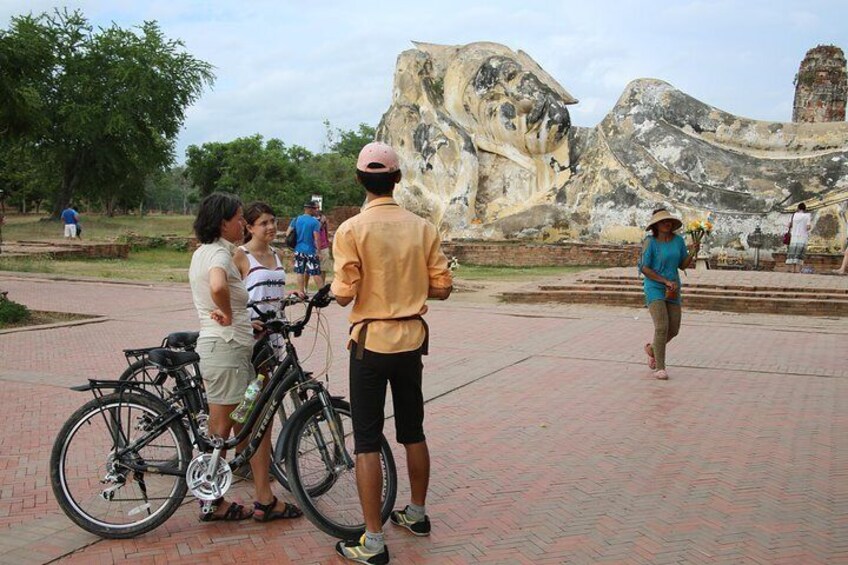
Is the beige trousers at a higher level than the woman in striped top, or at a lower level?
lower

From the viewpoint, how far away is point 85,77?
119ft

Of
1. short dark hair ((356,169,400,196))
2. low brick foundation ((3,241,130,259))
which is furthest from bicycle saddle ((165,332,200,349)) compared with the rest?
low brick foundation ((3,241,130,259))

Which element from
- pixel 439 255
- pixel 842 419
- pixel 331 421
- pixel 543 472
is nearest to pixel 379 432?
pixel 331 421

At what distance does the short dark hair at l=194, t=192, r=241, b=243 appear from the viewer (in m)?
4.14

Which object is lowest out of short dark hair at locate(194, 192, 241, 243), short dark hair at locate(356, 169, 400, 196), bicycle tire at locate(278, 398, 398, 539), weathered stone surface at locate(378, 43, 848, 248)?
bicycle tire at locate(278, 398, 398, 539)

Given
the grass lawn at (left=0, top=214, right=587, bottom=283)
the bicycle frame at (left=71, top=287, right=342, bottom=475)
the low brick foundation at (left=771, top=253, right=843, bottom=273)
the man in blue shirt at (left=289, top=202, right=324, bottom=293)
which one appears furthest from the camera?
the low brick foundation at (left=771, top=253, right=843, bottom=273)

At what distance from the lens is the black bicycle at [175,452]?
12.7ft

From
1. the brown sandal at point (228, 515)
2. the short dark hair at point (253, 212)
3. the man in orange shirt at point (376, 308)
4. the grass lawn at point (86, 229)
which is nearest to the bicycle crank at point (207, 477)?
the brown sandal at point (228, 515)

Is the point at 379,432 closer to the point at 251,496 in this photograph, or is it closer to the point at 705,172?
the point at 251,496

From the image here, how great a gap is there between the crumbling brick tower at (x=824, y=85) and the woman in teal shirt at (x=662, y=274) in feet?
91.3

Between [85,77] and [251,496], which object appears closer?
[251,496]

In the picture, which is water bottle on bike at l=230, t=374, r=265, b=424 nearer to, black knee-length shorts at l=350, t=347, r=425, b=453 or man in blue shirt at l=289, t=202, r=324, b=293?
black knee-length shorts at l=350, t=347, r=425, b=453

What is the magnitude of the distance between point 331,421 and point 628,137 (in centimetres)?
2129

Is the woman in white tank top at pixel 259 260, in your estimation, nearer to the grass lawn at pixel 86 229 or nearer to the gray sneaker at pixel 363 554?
the gray sneaker at pixel 363 554
